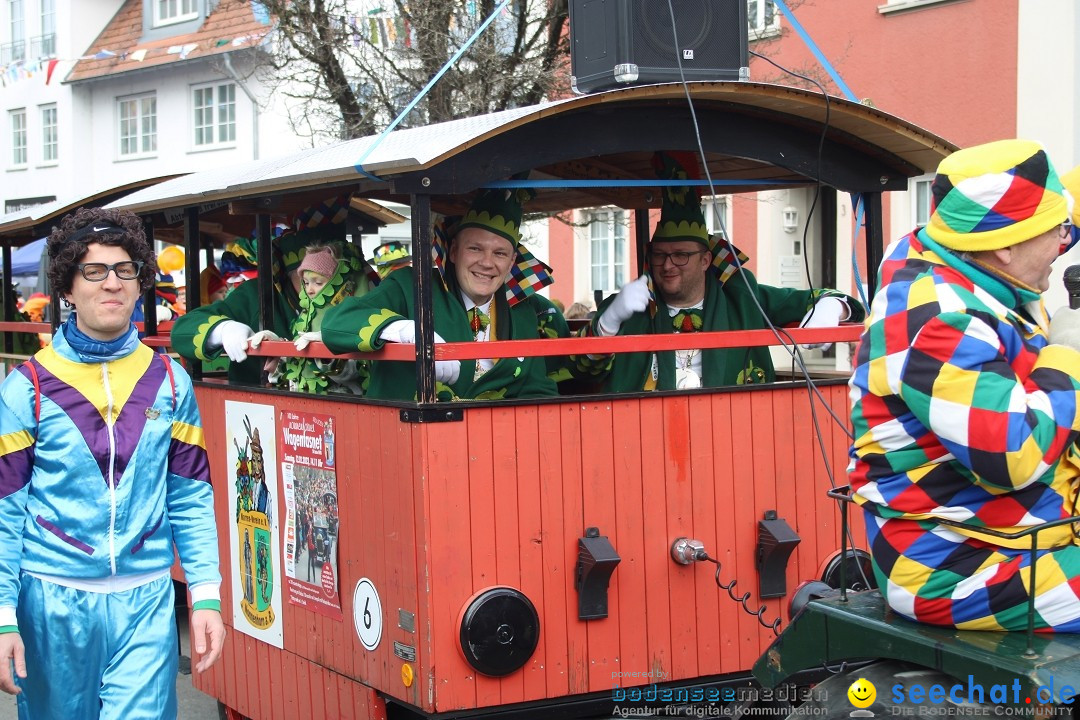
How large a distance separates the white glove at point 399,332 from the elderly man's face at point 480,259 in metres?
0.55

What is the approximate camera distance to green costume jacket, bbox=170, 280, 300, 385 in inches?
228

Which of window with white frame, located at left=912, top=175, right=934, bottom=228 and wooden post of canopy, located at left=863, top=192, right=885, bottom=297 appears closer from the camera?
wooden post of canopy, located at left=863, top=192, right=885, bottom=297

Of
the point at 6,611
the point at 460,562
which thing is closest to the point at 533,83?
the point at 460,562

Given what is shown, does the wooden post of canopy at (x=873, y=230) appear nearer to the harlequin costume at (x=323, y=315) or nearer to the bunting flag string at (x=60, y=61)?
the harlequin costume at (x=323, y=315)

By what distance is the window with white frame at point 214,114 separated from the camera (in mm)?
30328

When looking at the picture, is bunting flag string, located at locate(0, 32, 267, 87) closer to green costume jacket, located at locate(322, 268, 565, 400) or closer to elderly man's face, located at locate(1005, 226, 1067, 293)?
green costume jacket, located at locate(322, 268, 565, 400)

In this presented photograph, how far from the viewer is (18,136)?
37094 mm

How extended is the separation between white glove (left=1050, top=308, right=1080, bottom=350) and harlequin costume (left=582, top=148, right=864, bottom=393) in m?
2.61

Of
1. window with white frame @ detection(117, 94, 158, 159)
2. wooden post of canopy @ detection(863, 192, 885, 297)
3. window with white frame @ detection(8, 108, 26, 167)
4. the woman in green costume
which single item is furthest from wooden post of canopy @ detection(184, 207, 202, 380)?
window with white frame @ detection(8, 108, 26, 167)

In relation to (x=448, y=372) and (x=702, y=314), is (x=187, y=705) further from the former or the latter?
(x=702, y=314)

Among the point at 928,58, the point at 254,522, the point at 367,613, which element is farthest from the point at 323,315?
the point at 928,58

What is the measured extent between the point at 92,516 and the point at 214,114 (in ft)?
93.7

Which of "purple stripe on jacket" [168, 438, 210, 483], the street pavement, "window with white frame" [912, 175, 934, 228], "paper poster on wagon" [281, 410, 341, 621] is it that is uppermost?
"window with white frame" [912, 175, 934, 228]

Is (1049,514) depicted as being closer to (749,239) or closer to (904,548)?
(904,548)
